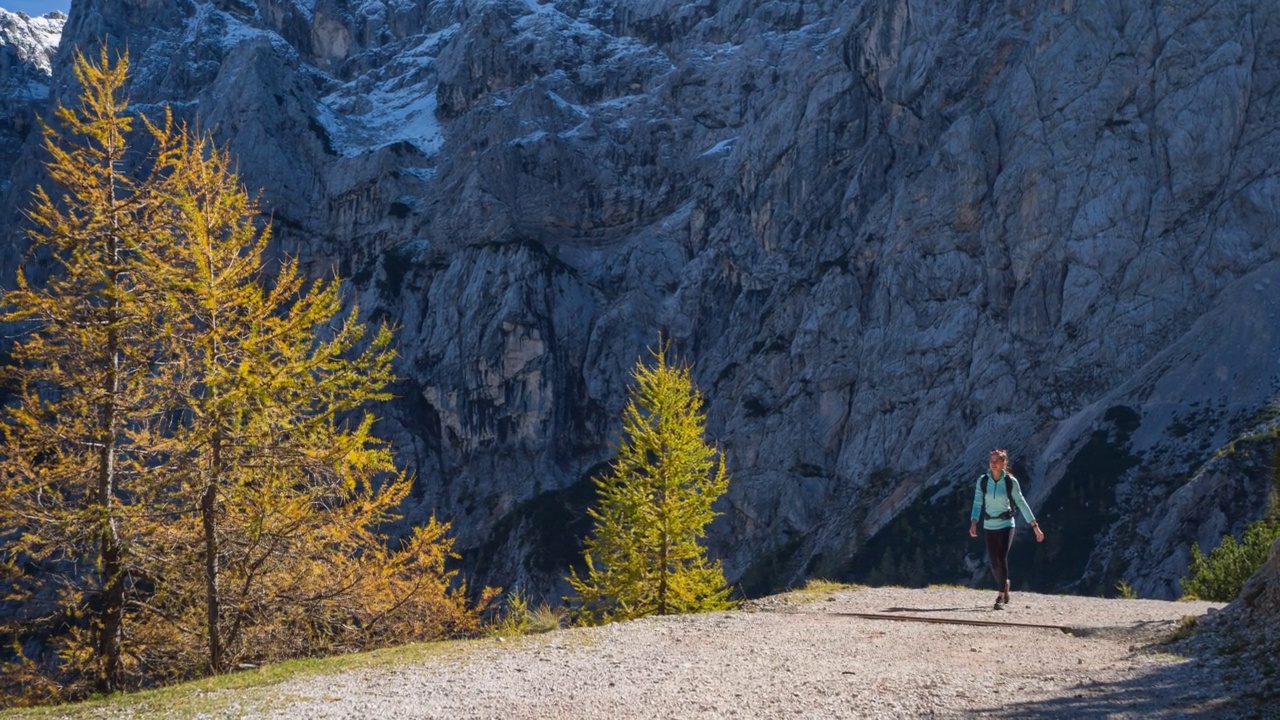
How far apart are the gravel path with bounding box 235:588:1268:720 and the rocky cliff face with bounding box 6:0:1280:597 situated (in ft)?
144

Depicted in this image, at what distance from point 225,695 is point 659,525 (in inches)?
466

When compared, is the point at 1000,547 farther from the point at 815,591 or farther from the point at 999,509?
the point at 815,591

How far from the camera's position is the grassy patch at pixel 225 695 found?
9.17 metres

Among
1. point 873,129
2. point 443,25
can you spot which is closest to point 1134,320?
point 873,129

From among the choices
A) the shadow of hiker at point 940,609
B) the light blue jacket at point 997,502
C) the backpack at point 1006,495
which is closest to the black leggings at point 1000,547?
the light blue jacket at point 997,502

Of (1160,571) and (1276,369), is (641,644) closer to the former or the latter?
(1160,571)

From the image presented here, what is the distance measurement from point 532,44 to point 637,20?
17792 mm

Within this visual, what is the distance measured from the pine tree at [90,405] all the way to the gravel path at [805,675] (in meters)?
5.01

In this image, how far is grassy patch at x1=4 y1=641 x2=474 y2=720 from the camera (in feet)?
30.1

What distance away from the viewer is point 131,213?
13.8 m

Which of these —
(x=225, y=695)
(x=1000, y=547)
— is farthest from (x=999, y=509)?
(x=225, y=695)

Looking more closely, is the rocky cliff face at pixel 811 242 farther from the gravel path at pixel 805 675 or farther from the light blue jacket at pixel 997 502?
the gravel path at pixel 805 675

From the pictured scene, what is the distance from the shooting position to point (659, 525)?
20.6 m

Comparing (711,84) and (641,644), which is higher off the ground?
(711,84)
